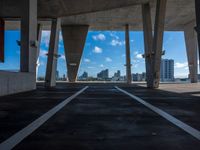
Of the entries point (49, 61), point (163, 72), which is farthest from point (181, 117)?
point (163, 72)

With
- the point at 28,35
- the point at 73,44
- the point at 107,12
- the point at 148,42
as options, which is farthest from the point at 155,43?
the point at 73,44

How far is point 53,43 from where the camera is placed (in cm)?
2708

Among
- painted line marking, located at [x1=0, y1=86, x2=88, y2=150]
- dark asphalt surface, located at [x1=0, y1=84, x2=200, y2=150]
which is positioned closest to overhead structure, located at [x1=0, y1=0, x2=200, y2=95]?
dark asphalt surface, located at [x1=0, y1=84, x2=200, y2=150]

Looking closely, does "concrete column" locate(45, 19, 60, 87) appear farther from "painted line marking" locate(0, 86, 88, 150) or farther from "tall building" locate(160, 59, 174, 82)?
"tall building" locate(160, 59, 174, 82)

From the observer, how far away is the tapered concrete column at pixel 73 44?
132 feet

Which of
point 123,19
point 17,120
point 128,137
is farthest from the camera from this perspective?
point 123,19

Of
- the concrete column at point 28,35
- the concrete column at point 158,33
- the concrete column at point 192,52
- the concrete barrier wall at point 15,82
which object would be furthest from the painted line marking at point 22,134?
the concrete column at point 192,52

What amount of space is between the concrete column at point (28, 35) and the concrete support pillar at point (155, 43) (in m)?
11.1

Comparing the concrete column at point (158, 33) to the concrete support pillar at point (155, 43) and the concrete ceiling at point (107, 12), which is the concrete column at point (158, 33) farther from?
the concrete ceiling at point (107, 12)

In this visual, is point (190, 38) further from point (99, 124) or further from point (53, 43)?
point (99, 124)

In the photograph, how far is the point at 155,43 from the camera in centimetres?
2291

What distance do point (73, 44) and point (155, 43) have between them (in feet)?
70.4

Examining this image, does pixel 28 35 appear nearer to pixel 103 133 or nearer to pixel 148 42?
pixel 148 42

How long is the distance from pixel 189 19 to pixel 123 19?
1030 centimetres
